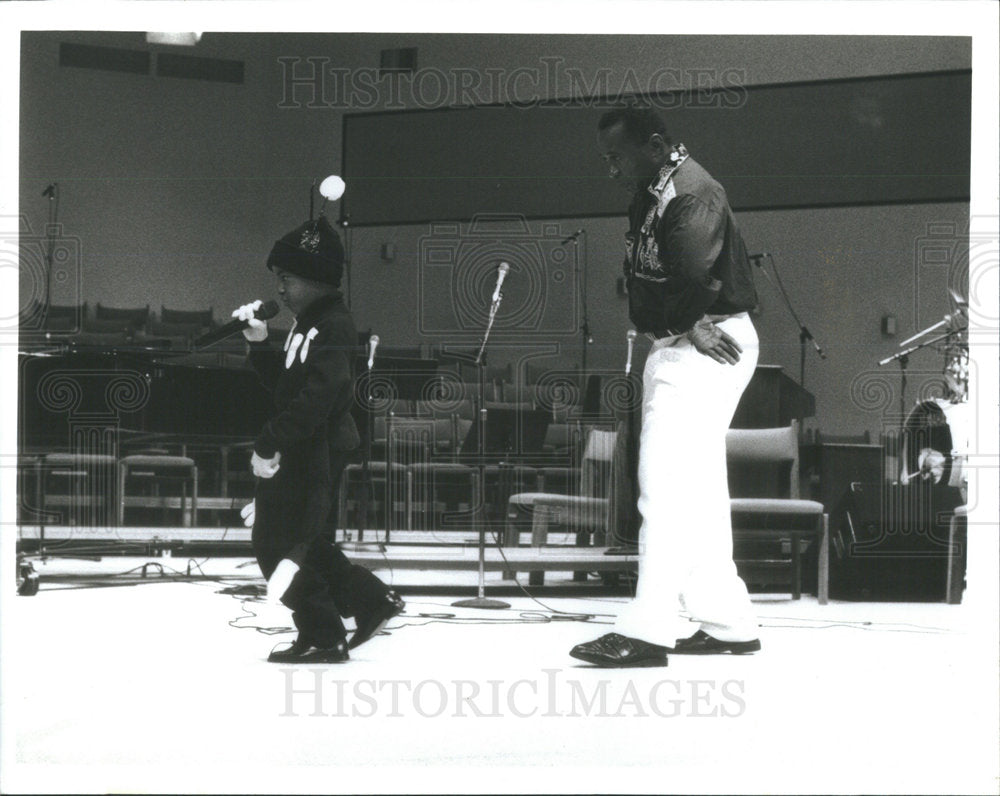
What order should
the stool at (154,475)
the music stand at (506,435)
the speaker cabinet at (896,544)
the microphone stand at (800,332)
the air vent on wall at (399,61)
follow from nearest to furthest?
the air vent on wall at (399,61) → the speaker cabinet at (896,544) → the music stand at (506,435) → the stool at (154,475) → the microphone stand at (800,332)

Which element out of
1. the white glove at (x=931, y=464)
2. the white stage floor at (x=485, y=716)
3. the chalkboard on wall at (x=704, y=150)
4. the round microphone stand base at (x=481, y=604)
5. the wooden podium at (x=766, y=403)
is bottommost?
the round microphone stand base at (x=481, y=604)

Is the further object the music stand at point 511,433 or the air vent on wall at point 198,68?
the air vent on wall at point 198,68

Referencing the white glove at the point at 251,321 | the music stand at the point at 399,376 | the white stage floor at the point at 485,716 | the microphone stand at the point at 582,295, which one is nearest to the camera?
the white stage floor at the point at 485,716

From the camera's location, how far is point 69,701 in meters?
2.57

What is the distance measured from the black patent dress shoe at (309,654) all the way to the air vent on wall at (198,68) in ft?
11.6

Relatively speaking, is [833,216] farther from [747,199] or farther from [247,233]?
[247,233]

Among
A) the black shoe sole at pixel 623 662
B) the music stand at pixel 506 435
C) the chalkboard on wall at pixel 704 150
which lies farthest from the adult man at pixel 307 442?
the chalkboard on wall at pixel 704 150

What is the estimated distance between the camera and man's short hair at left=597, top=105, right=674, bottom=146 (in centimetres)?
305

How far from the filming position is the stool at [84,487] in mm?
5625

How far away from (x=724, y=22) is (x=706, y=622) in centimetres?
165

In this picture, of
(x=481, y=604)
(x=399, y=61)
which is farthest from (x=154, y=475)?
(x=399, y=61)

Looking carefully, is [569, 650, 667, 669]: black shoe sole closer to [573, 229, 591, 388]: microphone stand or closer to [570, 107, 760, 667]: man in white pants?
[570, 107, 760, 667]: man in white pants

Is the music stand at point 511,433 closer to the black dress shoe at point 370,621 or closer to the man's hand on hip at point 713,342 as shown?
the black dress shoe at point 370,621

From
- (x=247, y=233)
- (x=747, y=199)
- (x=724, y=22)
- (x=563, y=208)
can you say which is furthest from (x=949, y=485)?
(x=247, y=233)
